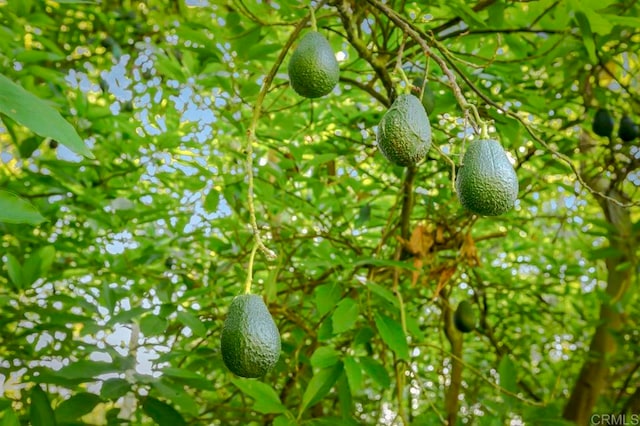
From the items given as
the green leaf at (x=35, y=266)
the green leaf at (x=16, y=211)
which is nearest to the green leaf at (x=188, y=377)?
the green leaf at (x=35, y=266)

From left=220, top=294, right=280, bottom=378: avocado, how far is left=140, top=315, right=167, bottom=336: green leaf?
684mm

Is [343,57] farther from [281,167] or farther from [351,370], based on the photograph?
[351,370]

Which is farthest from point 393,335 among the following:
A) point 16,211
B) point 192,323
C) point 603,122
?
point 603,122

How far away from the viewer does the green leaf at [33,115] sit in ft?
1.92

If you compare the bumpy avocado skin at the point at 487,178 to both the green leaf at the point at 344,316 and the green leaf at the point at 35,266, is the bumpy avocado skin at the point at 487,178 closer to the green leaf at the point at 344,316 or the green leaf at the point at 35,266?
the green leaf at the point at 344,316

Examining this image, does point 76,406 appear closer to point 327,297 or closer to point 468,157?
point 327,297

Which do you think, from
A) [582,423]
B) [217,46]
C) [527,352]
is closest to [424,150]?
→ [217,46]

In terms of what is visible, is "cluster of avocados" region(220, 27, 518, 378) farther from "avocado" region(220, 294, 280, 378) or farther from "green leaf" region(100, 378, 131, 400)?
"green leaf" region(100, 378, 131, 400)

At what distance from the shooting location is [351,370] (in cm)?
125

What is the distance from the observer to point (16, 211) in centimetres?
67

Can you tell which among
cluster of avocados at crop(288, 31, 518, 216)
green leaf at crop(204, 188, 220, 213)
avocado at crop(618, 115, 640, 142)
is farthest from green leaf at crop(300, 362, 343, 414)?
avocado at crop(618, 115, 640, 142)

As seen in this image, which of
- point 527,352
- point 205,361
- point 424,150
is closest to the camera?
→ point 424,150

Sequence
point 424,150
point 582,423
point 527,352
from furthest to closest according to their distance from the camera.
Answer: point 527,352 < point 582,423 < point 424,150

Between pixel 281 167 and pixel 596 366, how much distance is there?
1781 millimetres
